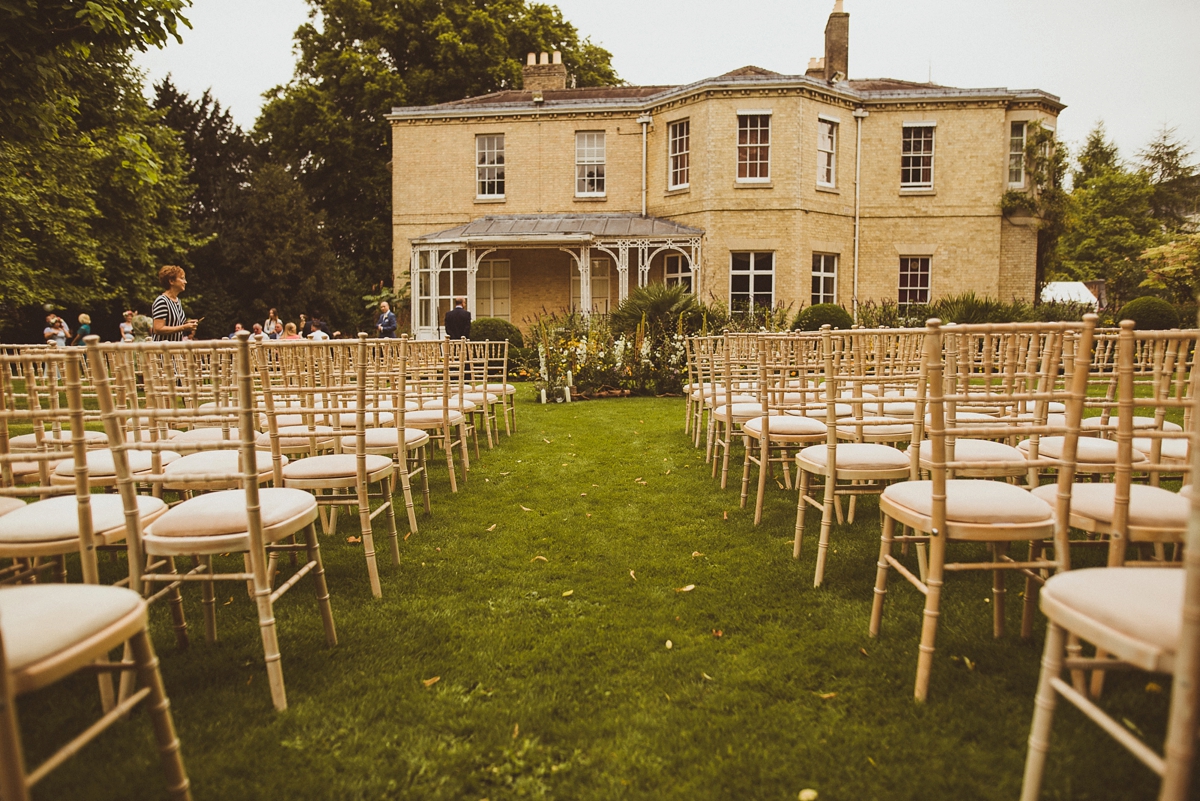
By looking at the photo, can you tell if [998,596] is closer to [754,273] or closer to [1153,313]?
[754,273]

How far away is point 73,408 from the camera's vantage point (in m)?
2.16

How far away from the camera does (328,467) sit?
3482 mm

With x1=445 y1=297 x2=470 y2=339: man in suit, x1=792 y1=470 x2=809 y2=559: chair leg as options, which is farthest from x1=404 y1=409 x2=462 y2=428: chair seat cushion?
x1=445 y1=297 x2=470 y2=339: man in suit

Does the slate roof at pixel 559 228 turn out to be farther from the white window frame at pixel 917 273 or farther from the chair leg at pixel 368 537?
the chair leg at pixel 368 537

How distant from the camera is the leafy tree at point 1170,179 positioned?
141 ft

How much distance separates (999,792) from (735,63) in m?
22.9

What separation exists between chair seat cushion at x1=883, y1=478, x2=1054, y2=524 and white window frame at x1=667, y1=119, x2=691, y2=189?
17180mm

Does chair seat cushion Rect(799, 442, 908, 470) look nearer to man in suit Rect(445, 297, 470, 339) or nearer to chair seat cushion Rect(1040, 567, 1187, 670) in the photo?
chair seat cushion Rect(1040, 567, 1187, 670)

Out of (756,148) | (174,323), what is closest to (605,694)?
(174,323)

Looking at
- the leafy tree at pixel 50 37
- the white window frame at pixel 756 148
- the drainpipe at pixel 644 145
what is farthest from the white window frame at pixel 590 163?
the leafy tree at pixel 50 37

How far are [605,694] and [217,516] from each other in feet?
5.07

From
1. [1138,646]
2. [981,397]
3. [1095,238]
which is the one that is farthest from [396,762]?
[1095,238]

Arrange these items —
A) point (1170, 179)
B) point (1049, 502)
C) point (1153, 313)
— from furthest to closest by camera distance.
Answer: point (1170, 179)
point (1153, 313)
point (1049, 502)

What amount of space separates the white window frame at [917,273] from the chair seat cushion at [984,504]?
708 inches
